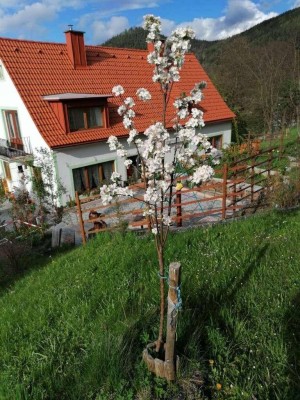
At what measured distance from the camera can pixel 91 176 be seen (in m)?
15.6

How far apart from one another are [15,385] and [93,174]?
12881mm

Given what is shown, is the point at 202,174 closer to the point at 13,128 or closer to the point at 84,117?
the point at 84,117

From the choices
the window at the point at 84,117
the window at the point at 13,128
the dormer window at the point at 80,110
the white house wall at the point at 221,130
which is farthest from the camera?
the white house wall at the point at 221,130

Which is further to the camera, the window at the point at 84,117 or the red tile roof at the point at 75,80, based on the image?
the window at the point at 84,117

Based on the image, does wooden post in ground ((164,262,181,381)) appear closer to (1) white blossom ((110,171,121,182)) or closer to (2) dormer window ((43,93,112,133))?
(1) white blossom ((110,171,121,182))

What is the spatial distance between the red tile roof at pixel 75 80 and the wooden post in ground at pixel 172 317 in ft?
39.4

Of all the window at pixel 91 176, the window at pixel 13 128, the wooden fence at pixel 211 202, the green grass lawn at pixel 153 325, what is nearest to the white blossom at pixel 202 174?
the green grass lawn at pixel 153 325

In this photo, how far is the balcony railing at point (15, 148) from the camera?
1499 cm

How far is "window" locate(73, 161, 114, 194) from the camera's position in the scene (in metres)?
15.0

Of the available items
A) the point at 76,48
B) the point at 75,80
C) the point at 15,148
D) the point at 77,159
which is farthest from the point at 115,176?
the point at 76,48

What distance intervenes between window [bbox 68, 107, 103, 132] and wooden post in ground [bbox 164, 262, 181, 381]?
42.8 feet

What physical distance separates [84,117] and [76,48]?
→ 4478mm

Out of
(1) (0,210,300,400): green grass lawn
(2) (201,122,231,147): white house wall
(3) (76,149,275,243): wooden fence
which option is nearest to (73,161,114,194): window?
(3) (76,149,275,243): wooden fence

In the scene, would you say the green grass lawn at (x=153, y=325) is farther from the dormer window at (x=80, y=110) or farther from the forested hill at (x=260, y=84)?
the forested hill at (x=260, y=84)
